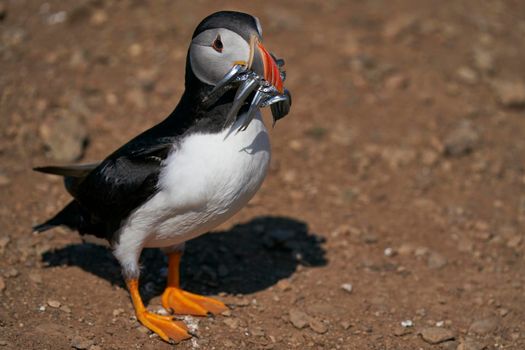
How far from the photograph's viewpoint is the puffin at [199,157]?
15.2 feet

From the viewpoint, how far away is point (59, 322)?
17.5 ft

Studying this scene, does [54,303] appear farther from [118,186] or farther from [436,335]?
[436,335]

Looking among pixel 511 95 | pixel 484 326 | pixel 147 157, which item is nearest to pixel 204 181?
pixel 147 157

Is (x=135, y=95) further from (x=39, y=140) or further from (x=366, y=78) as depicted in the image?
(x=366, y=78)

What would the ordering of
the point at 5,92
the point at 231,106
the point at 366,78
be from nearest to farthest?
the point at 231,106, the point at 5,92, the point at 366,78

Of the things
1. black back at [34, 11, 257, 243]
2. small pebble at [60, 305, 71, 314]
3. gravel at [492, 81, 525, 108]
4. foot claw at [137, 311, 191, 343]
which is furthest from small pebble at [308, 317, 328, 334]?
gravel at [492, 81, 525, 108]

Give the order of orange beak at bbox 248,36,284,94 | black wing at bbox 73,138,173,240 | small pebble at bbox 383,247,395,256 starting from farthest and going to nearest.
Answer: small pebble at bbox 383,247,395,256
black wing at bbox 73,138,173,240
orange beak at bbox 248,36,284,94

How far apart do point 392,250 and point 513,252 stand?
110 centimetres

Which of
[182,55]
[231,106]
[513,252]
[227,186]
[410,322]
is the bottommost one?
[513,252]

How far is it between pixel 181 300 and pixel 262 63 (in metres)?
2.05

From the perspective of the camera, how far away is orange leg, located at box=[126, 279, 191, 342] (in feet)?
17.2

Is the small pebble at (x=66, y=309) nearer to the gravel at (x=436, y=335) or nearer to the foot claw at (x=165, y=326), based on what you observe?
the foot claw at (x=165, y=326)

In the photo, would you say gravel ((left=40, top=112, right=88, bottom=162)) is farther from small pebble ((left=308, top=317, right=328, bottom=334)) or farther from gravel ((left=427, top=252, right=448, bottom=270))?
gravel ((left=427, top=252, right=448, bottom=270))

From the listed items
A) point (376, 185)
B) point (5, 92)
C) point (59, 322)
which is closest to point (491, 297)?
point (376, 185)
